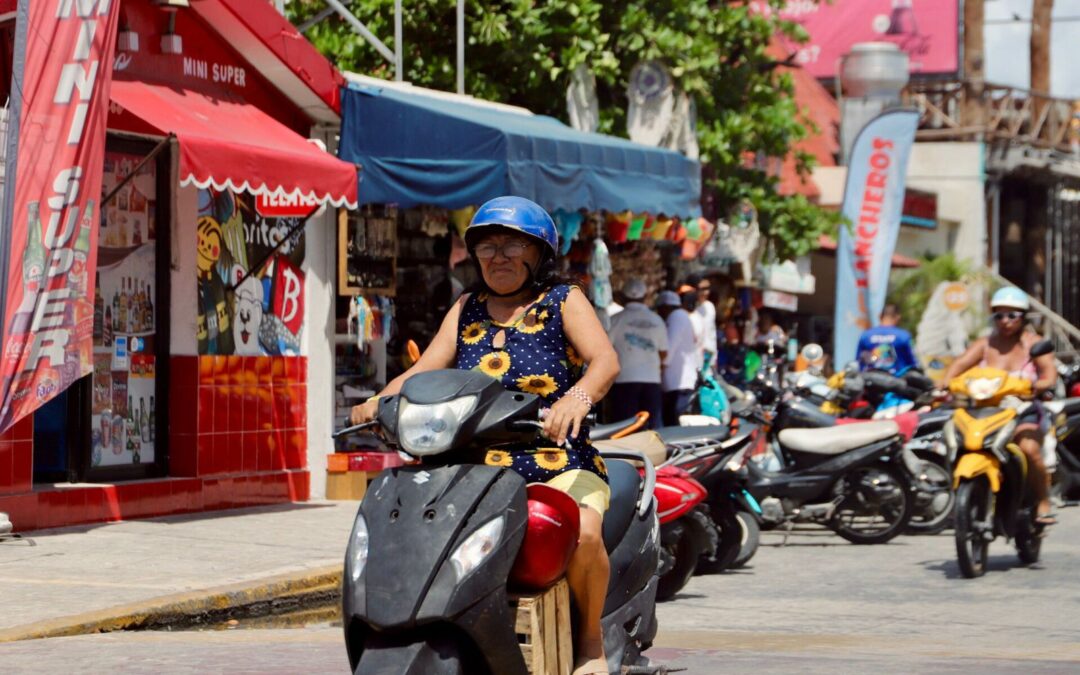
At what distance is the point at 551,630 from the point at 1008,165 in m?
36.2

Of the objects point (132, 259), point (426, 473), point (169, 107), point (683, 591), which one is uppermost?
point (169, 107)

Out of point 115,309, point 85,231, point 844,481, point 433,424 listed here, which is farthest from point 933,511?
point 433,424

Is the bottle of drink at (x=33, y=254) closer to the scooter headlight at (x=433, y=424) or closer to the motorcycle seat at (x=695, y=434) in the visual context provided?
the motorcycle seat at (x=695, y=434)

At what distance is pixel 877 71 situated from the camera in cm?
3488

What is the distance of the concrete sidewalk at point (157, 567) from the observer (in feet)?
29.0

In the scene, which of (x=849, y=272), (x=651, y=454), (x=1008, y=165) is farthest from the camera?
(x=1008, y=165)

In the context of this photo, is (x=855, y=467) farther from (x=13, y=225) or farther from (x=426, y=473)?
(x=426, y=473)

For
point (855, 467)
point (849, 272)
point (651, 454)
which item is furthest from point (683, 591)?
point (849, 272)

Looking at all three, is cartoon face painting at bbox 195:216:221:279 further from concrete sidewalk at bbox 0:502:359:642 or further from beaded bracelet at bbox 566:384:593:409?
beaded bracelet at bbox 566:384:593:409

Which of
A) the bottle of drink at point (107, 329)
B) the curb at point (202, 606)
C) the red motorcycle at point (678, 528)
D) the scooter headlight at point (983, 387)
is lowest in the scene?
the curb at point (202, 606)

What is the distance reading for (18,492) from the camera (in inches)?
453

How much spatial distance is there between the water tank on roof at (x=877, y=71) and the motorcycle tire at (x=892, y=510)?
22.0 metres

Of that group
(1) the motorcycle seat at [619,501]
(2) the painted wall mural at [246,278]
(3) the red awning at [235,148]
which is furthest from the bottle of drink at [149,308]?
(1) the motorcycle seat at [619,501]

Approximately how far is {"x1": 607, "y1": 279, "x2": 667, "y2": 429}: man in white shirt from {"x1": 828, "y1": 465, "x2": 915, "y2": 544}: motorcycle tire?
164 inches
